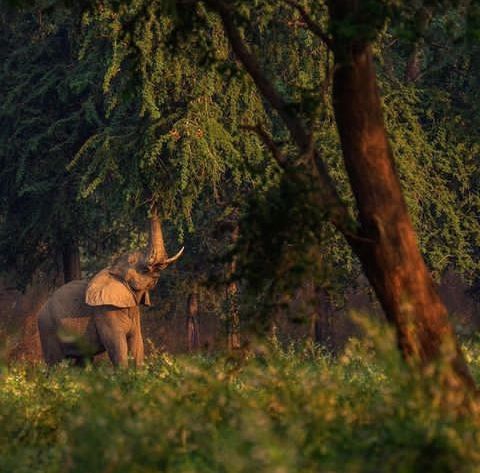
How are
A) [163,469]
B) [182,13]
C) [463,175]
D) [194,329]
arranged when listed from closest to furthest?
[163,469] < [182,13] < [463,175] < [194,329]

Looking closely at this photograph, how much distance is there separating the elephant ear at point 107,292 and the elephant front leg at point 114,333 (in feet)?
0.79

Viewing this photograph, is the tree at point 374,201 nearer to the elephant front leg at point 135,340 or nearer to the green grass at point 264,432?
the green grass at point 264,432

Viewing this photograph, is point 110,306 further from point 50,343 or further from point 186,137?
point 186,137

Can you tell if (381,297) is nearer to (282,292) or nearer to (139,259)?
(282,292)

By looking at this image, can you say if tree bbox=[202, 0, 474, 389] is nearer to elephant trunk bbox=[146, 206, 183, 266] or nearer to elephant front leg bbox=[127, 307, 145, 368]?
elephant trunk bbox=[146, 206, 183, 266]

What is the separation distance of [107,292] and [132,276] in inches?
26.5

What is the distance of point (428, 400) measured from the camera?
9.25 metres

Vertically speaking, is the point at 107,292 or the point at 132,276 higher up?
the point at 132,276

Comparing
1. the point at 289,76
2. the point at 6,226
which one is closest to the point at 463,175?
the point at 289,76

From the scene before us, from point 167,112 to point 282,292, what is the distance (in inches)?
593

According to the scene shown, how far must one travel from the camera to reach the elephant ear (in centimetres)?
2661

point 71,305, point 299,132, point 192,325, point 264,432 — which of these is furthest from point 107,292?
point 264,432

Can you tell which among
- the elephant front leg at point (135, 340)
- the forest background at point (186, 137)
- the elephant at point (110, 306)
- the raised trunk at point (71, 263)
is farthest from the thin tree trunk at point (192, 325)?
the elephant front leg at point (135, 340)

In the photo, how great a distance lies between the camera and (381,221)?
→ 38.2 feet
